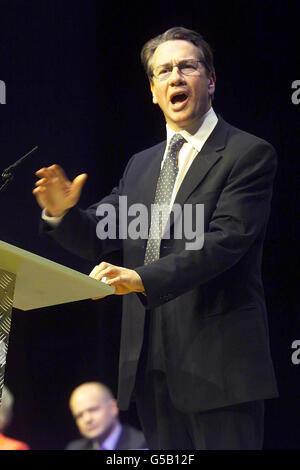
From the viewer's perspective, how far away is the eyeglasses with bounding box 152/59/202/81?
2695mm

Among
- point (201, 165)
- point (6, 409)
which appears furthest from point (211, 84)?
point (6, 409)

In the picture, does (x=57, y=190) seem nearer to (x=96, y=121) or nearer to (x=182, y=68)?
(x=182, y=68)

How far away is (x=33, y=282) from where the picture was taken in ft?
6.00

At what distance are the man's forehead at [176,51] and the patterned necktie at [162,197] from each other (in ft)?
1.06

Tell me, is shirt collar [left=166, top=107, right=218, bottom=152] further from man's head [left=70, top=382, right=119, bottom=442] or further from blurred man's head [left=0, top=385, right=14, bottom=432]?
blurred man's head [left=0, top=385, right=14, bottom=432]

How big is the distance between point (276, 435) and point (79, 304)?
101cm

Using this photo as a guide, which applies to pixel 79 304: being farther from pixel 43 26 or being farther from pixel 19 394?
pixel 43 26

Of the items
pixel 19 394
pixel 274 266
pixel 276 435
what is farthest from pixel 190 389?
pixel 19 394

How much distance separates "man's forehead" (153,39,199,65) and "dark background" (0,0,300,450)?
405mm

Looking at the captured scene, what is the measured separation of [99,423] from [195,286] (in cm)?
91

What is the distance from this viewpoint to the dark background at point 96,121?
118 inches

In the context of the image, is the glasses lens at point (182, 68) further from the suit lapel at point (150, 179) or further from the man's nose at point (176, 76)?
the suit lapel at point (150, 179)

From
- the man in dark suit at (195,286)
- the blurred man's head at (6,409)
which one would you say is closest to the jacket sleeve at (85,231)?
the man in dark suit at (195,286)
